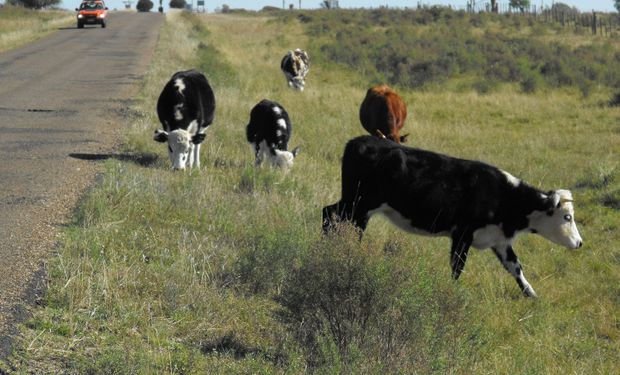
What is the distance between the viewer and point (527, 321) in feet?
25.9

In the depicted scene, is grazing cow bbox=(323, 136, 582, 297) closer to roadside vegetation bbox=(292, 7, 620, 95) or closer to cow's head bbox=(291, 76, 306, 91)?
cow's head bbox=(291, 76, 306, 91)

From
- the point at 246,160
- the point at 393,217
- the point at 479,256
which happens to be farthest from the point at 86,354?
the point at 246,160

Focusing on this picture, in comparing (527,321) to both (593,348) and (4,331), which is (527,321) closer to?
(593,348)

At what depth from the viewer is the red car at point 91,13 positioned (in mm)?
53497

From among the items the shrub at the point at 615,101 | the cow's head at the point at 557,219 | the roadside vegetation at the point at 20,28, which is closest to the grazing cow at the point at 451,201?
the cow's head at the point at 557,219

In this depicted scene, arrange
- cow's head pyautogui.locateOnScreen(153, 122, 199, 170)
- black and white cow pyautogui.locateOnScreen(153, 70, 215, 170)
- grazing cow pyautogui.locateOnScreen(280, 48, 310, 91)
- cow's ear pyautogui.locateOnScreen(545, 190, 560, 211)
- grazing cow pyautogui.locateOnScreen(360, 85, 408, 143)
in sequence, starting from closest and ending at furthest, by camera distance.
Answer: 1. cow's ear pyautogui.locateOnScreen(545, 190, 560, 211)
2. cow's head pyautogui.locateOnScreen(153, 122, 199, 170)
3. black and white cow pyautogui.locateOnScreen(153, 70, 215, 170)
4. grazing cow pyautogui.locateOnScreen(360, 85, 408, 143)
5. grazing cow pyautogui.locateOnScreen(280, 48, 310, 91)

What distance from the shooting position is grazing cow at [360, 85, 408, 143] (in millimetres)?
15547

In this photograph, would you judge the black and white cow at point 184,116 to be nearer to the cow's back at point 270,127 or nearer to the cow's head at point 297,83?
the cow's back at point 270,127

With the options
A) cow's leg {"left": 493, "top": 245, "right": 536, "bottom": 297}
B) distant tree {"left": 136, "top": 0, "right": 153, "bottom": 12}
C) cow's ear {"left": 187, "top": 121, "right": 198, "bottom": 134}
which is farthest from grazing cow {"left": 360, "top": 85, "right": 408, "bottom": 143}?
distant tree {"left": 136, "top": 0, "right": 153, "bottom": 12}

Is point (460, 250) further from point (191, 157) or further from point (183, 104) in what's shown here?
point (183, 104)

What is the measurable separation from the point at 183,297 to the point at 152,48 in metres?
30.6

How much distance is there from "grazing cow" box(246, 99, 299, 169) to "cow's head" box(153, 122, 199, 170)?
1.39 metres

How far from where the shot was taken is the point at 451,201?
8586mm

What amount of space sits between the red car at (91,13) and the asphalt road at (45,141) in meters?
20.5
